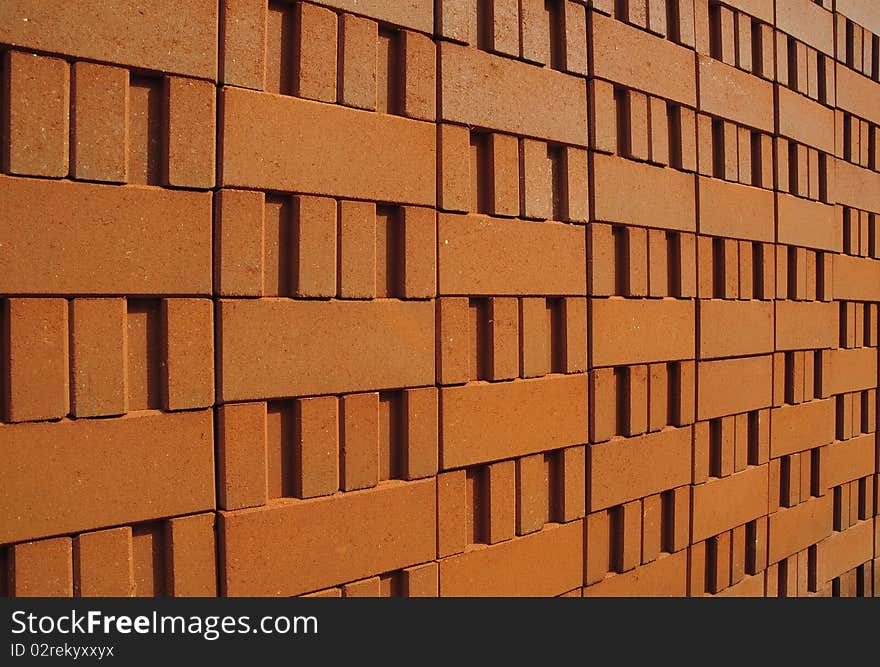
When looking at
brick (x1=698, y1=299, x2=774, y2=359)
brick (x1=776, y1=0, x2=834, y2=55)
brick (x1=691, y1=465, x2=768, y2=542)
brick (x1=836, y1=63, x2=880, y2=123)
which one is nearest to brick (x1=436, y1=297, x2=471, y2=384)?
brick (x1=698, y1=299, x2=774, y2=359)

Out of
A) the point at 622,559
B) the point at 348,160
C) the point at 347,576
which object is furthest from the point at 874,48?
the point at 347,576

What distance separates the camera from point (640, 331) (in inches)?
124

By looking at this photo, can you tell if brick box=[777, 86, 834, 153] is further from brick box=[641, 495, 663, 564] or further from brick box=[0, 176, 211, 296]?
brick box=[0, 176, 211, 296]

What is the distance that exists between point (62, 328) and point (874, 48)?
15.0ft

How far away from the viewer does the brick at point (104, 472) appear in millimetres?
1801

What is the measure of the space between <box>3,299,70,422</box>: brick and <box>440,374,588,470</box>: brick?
109 cm

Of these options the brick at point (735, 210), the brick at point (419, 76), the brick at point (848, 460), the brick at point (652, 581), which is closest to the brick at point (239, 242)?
the brick at point (419, 76)

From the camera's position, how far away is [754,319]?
148 inches

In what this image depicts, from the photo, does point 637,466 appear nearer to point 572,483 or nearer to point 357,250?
point 572,483

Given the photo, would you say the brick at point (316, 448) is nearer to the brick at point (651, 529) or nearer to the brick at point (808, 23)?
the brick at point (651, 529)

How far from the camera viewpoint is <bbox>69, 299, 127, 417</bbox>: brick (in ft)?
6.14

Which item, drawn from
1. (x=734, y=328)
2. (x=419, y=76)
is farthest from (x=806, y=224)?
(x=419, y=76)

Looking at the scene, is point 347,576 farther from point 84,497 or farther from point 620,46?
point 620,46

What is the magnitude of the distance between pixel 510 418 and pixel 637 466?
740 mm
